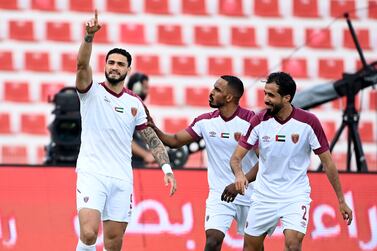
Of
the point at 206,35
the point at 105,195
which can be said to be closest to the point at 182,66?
the point at 206,35

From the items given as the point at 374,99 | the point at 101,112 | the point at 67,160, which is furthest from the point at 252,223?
the point at 374,99

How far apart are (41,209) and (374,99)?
7.51 metres

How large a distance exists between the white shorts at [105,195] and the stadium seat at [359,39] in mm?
9106

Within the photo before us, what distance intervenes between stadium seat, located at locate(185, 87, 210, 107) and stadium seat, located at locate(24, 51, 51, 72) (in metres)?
2.02

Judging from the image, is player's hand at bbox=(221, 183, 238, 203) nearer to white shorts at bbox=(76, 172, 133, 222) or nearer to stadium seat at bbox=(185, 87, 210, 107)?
white shorts at bbox=(76, 172, 133, 222)

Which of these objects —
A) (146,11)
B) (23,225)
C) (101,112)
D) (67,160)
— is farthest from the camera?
(146,11)

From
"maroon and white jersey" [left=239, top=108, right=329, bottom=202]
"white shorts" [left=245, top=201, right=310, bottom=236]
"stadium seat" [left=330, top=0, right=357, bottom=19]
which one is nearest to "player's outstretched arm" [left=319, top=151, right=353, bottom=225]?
"maroon and white jersey" [left=239, top=108, right=329, bottom=202]

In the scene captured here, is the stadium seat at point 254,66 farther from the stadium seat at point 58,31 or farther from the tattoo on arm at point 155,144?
the tattoo on arm at point 155,144

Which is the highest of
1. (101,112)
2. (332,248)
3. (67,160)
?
(101,112)

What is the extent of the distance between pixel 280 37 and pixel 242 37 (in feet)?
2.04

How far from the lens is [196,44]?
57.7ft

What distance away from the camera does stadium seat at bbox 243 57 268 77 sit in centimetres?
1756

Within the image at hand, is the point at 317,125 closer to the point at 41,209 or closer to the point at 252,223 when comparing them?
the point at 252,223

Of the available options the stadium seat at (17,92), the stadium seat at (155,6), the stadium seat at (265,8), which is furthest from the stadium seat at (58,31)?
the stadium seat at (265,8)
